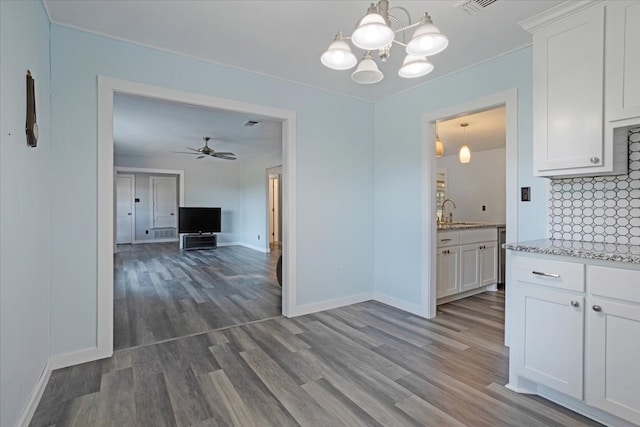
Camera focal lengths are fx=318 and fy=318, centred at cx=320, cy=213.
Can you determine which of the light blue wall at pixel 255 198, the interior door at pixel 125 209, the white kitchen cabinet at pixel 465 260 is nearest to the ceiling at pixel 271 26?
the white kitchen cabinet at pixel 465 260

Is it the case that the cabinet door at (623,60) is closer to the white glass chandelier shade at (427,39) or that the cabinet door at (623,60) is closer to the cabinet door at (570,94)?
the cabinet door at (570,94)

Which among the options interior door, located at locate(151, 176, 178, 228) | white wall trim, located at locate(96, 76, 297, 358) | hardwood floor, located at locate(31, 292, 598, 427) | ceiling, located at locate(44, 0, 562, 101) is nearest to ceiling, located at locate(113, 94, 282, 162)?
white wall trim, located at locate(96, 76, 297, 358)

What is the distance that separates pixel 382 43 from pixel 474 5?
1021 millimetres

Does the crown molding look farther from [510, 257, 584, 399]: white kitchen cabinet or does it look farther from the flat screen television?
the flat screen television

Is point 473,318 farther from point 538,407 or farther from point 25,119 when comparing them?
point 25,119

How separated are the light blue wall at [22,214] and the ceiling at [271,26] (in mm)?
403

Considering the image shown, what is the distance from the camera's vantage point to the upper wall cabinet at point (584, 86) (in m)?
1.76

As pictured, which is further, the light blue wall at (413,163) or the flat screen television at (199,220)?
the flat screen television at (199,220)

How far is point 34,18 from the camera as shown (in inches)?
71.7

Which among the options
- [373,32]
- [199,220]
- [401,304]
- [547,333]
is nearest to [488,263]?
[401,304]

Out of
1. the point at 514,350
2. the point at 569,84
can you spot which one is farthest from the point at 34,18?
the point at 514,350

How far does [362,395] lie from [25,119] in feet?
7.89

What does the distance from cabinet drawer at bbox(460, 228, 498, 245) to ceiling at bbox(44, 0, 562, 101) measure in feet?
6.29

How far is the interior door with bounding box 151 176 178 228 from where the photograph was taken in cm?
955
